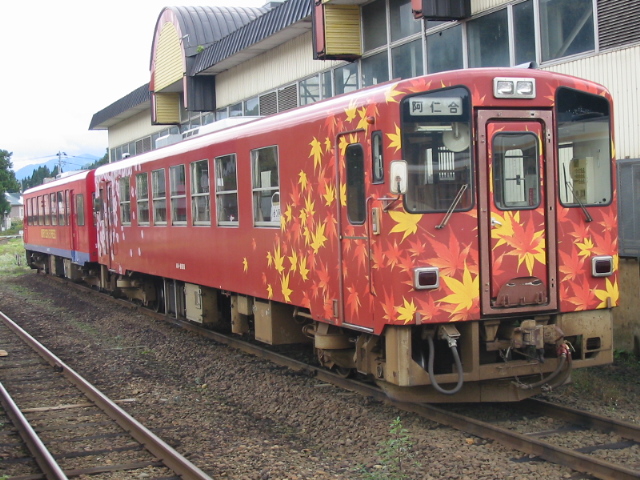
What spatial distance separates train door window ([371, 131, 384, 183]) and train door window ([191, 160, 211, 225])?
4580 mm

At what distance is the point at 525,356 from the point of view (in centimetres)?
684

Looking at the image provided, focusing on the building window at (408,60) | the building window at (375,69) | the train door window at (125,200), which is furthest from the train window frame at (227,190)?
the train door window at (125,200)

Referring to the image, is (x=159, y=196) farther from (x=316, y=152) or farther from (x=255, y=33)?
(x=255, y=33)

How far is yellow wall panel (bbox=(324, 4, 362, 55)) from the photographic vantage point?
14.7 metres

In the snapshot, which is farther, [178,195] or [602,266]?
[178,195]

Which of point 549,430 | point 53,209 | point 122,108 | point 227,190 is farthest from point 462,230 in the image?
point 122,108

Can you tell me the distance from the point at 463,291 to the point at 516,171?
1.11m

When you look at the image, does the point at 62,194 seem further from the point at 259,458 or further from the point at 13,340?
the point at 259,458

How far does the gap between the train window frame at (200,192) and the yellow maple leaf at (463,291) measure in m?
5.11

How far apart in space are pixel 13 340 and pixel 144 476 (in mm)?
7783

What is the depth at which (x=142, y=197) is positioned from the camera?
14.1 m

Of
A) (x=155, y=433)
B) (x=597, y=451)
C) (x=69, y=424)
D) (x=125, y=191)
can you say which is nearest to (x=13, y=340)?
(x=125, y=191)

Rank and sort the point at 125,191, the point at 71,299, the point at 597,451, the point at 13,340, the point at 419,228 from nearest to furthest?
the point at 597,451, the point at 419,228, the point at 13,340, the point at 125,191, the point at 71,299

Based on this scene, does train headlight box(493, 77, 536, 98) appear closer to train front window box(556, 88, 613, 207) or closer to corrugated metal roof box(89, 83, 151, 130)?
train front window box(556, 88, 613, 207)
